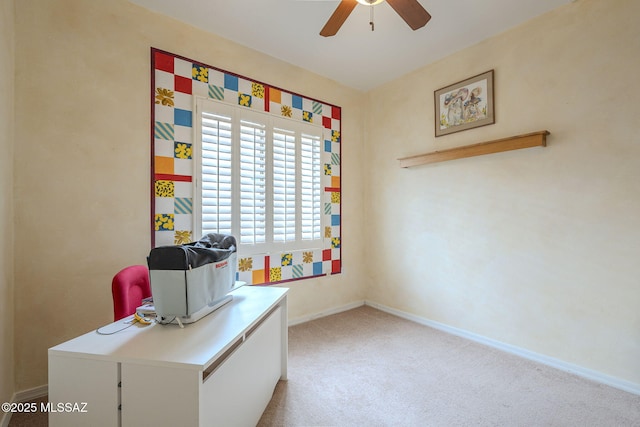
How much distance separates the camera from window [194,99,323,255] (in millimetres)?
2484

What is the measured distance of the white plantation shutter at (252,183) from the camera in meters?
2.68

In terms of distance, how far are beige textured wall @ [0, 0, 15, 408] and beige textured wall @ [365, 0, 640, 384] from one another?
3244 mm

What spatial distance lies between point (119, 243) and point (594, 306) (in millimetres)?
3480

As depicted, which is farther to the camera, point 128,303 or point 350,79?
point 350,79

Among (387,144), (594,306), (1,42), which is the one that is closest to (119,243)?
(1,42)

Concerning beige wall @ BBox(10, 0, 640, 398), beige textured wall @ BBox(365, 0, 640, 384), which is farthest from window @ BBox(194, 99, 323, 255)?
beige textured wall @ BBox(365, 0, 640, 384)

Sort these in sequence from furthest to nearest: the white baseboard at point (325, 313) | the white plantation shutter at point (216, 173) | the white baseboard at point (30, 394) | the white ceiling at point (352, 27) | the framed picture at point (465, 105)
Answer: the white baseboard at point (325, 313), the framed picture at point (465, 105), the white plantation shutter at point (216, 173), the white ceiling at point (352, 27), the white baseboard at point (30, 394)

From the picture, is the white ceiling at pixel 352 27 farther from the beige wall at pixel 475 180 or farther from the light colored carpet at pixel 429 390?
the light colored carpet at pixel 429 390

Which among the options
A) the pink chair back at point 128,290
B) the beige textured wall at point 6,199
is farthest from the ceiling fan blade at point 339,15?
the pink chair back at point 128,290

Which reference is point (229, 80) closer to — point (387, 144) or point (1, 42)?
point (1, 42)

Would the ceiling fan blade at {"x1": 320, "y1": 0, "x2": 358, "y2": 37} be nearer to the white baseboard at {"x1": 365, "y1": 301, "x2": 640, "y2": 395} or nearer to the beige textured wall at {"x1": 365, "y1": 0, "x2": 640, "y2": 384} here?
the beige textured wall at {"x1": 365, "y1": 0, "x2": 640, "y2": 384}

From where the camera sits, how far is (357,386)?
196cm

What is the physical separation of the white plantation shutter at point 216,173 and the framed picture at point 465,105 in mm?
2121

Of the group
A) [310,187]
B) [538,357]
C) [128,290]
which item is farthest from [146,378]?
[538,357]
